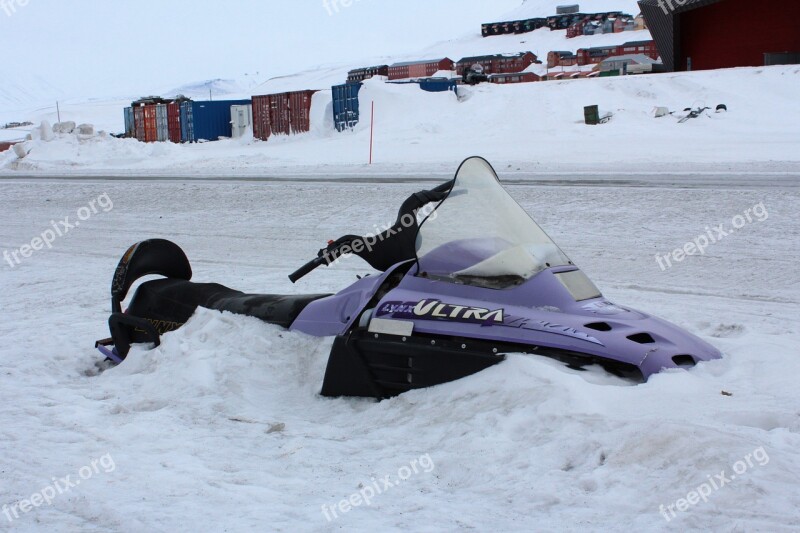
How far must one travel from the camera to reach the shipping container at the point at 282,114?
105 feet

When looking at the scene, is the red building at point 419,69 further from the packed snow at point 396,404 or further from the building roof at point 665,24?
the packed snow at point 396,404

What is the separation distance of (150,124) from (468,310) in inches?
1457

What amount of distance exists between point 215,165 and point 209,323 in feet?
57.4

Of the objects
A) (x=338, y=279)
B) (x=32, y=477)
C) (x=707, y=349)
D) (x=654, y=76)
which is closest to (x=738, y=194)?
(x=338, y=279)

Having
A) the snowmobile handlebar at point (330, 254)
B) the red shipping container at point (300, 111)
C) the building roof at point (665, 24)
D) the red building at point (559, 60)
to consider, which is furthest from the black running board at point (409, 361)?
the red building at point (559, 60)

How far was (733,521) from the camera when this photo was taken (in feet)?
8.43

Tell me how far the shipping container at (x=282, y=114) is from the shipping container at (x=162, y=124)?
17.3ft

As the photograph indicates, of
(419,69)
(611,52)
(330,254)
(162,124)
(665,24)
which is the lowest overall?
(330,254)

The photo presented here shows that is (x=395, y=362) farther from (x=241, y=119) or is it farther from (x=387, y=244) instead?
(x=241, y=119)

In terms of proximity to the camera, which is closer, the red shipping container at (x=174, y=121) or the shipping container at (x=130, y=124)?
the red shipping container at (x=174, y=121)

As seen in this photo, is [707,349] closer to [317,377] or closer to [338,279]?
[317,377]

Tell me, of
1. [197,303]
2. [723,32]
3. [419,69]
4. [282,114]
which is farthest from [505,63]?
[197,303]

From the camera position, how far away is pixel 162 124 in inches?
1476

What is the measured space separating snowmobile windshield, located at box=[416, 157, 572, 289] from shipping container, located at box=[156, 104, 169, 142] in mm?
34890
